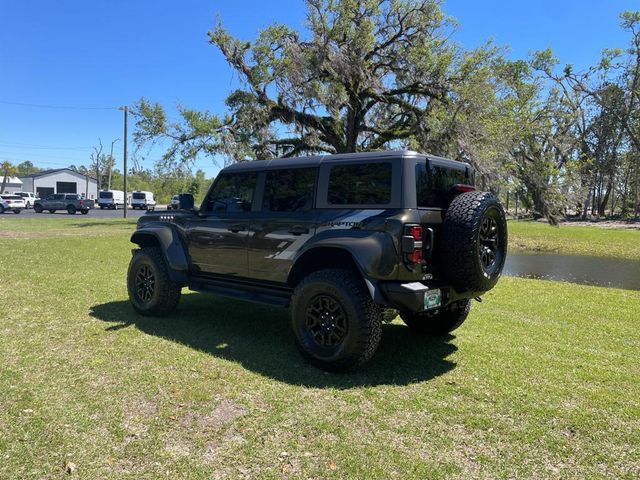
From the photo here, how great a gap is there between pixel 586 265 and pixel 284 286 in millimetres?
13971

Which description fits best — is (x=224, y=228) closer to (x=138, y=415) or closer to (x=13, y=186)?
(x=138, y=415)

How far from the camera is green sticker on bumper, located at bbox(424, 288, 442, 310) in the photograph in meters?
4.06

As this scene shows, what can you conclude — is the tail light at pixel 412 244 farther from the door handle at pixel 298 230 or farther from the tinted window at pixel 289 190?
the tinted window at pixel 289 190

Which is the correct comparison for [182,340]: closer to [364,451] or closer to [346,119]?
[364,451]

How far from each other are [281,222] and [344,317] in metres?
1.25

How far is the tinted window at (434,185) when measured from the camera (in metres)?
4.32

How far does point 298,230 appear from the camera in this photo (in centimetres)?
472

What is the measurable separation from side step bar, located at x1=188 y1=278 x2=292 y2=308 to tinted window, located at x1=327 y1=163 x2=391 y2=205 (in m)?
1.16

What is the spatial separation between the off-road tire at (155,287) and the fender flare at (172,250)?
4.6 inches

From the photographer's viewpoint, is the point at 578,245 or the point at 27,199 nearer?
the point at 578,245

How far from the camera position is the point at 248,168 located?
5.55 m

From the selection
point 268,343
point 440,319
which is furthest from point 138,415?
point 440,319

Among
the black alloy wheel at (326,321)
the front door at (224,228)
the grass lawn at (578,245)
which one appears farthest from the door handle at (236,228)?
the grass lawn at (578,245)

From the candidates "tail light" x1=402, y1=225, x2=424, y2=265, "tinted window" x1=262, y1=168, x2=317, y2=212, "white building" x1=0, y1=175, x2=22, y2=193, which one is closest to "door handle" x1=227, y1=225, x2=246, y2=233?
"tinted window" x1=262, y1=168, x2=317, y2=212
